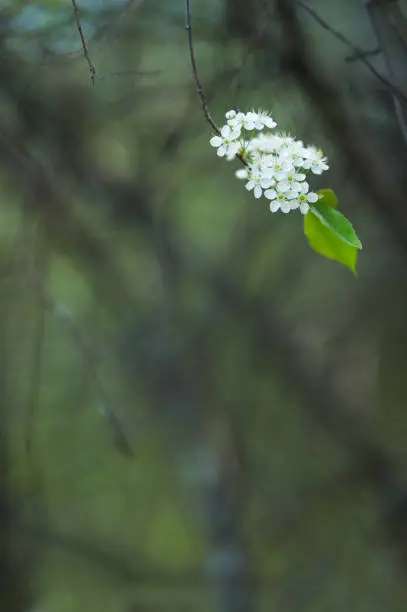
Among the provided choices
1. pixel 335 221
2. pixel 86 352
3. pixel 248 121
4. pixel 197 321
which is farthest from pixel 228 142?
pixel 197 321

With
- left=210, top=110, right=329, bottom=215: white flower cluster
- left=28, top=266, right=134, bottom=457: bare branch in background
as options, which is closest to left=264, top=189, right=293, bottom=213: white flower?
left=210, top=110, right=329, bottom=215: white flower cluster

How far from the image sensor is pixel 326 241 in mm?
969

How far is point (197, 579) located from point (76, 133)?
70.2 inches

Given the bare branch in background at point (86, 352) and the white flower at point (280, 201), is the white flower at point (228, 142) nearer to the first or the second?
the white flower at point (280, 201)

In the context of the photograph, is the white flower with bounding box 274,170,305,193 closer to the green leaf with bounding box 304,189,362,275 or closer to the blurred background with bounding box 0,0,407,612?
the green leaf with bounding box 304,189,362,275

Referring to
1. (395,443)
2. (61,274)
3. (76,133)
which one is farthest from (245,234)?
(395,443)

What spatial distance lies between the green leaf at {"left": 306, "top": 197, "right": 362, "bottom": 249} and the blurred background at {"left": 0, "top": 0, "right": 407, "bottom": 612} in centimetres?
49

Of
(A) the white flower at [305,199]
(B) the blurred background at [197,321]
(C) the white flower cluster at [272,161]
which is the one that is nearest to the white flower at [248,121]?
(C) the white flower cluster at [272,161]

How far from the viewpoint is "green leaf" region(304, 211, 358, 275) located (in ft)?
3.16

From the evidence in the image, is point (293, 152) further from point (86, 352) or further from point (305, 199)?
point (86, 352)

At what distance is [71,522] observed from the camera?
4.14 metres

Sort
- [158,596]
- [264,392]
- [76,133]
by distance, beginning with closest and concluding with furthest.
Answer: [76,133] < [158,596] < [264,392]

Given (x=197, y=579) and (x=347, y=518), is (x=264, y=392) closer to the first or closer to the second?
(x=347, y=518)

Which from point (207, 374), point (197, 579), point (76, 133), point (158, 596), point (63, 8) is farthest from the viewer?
point (158, 596)
